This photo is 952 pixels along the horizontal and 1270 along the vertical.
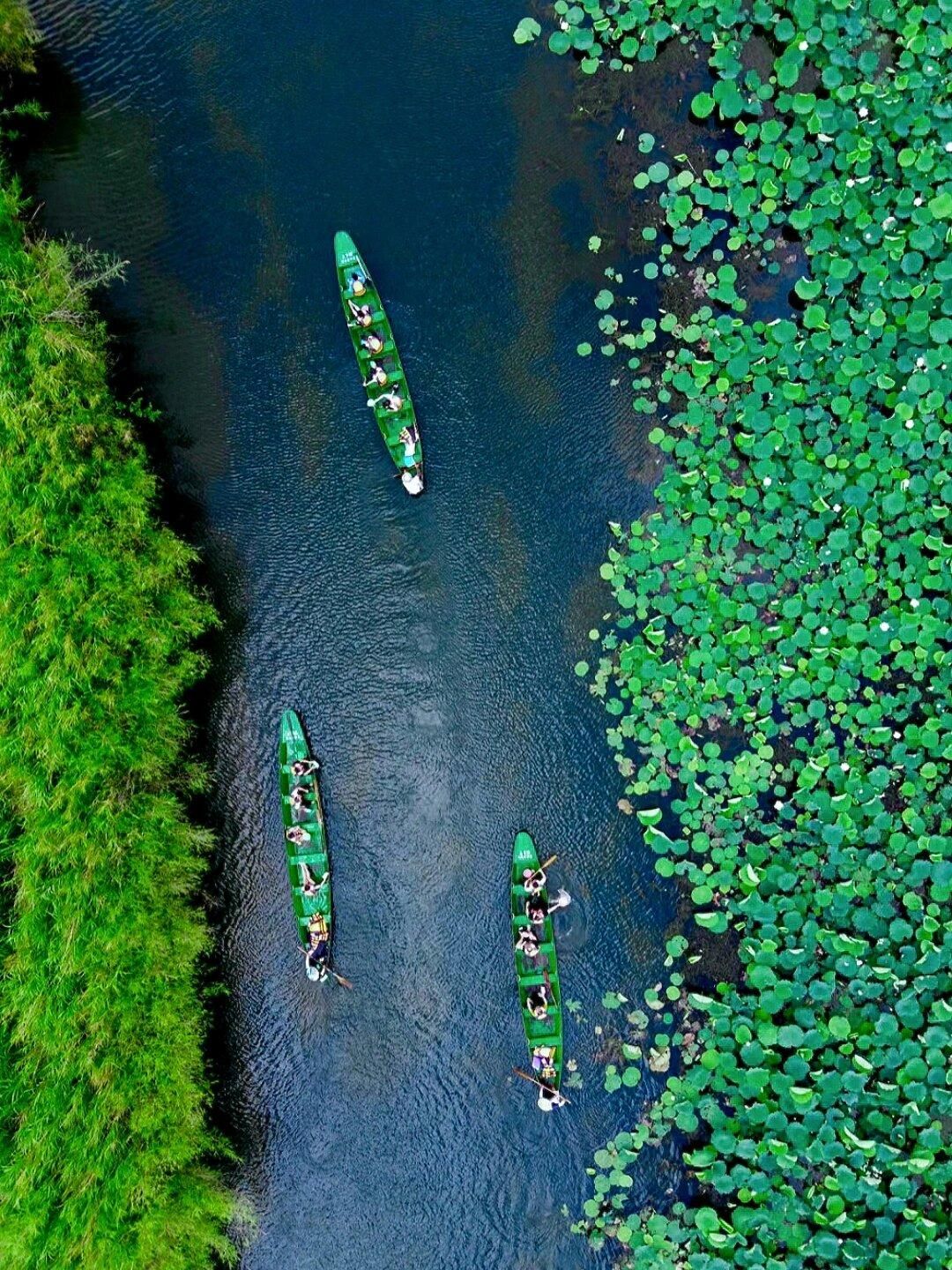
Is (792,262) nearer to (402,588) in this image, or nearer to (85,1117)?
(402,588)

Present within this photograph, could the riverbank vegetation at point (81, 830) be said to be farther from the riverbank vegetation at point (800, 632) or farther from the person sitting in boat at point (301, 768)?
the riverbank vegetation at point (800, 632)

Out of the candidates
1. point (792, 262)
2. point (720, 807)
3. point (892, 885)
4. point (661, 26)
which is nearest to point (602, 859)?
point (720, 807)

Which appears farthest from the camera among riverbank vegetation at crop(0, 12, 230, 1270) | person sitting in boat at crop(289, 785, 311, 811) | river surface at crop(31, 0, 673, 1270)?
river surface at crop(31, 0, 673, 1270)

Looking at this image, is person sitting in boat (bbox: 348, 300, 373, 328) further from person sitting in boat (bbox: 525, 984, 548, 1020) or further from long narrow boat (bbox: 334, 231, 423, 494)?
person sitting in boat (bbox: 525, 984, 548, 1020)

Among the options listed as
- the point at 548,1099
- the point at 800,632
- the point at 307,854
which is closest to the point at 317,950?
the point at 307,854

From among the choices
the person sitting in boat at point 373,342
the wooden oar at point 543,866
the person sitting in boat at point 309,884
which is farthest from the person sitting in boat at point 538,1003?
the person sitting in boat at point 373,342

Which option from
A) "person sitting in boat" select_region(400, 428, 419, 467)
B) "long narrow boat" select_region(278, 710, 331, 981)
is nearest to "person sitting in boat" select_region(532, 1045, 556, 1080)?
"long narrow boat" select_region(278, 710, 331, 981)

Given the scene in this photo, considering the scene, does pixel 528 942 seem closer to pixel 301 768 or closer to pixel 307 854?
pixel 307 854

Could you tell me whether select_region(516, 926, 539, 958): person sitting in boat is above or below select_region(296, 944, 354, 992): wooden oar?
above

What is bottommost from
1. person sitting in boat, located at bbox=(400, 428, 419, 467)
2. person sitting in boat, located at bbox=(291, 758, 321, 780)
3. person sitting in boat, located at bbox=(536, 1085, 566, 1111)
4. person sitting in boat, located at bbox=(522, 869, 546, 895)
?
person sitting in boat, located at bbox=(536, 1085, 566, 1111)
